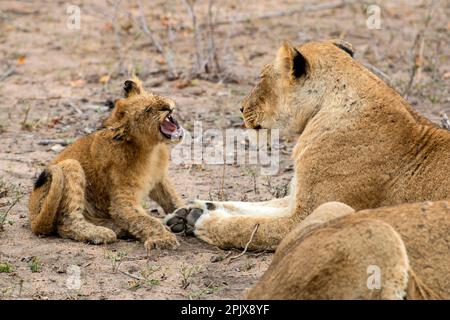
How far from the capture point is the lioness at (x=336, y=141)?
6.35m

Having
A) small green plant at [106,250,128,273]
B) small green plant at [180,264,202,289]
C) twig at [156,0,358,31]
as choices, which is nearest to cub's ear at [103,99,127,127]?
small green plant at [106,250,128,273]

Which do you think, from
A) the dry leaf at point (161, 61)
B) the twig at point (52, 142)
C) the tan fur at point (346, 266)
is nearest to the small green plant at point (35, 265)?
the tan fur at point (346, 266)

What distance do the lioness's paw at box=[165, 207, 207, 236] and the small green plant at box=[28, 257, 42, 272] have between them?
1202 millimetres

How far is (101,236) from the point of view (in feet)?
22.7

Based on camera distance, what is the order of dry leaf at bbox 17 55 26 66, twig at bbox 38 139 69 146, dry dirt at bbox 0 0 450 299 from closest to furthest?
1. dry dirt at bbox 0 0 450 299
2. twig at bbox 38 139 69 146
3. dry leaf at bbox 17 55 26 66

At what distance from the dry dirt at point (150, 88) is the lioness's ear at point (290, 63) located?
126 cm

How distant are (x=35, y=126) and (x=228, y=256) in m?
3.83

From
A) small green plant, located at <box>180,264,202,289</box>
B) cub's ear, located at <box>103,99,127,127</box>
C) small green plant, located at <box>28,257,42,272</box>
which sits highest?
cub's ear, located at <box>103,99,127,127</box>

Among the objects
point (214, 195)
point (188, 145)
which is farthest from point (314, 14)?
point (214, 195)

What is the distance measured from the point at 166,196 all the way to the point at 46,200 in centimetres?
103

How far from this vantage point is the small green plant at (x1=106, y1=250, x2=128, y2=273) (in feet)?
20.8

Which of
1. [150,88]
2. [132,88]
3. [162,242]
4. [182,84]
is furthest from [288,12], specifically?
[162,242]

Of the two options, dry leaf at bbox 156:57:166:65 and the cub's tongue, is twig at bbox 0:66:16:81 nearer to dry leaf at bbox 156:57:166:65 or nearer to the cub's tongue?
dry leaf at bbox 156:57:166:65
